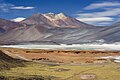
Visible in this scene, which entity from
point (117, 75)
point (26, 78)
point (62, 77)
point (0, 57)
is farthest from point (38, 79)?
point (0, 57)

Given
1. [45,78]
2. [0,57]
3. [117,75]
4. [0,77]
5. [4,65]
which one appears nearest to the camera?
[0,77]

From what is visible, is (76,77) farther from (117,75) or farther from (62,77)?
(117,75)

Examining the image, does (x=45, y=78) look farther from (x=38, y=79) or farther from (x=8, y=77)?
(x=8, y=77)

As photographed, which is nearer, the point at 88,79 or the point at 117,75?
the point at 88,79

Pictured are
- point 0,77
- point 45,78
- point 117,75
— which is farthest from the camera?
point 117,75

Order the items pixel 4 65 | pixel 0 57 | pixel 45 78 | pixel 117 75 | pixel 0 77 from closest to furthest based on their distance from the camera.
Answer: pixel 0 77
pixel 45 78
pixel 117 75
pixel 4 65
pixel 0 57

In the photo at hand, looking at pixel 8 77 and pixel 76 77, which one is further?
pixel 76 77

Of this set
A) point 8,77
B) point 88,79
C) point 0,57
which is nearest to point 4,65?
point 0,57

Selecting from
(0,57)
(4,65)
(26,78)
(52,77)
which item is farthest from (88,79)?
(0,57)
